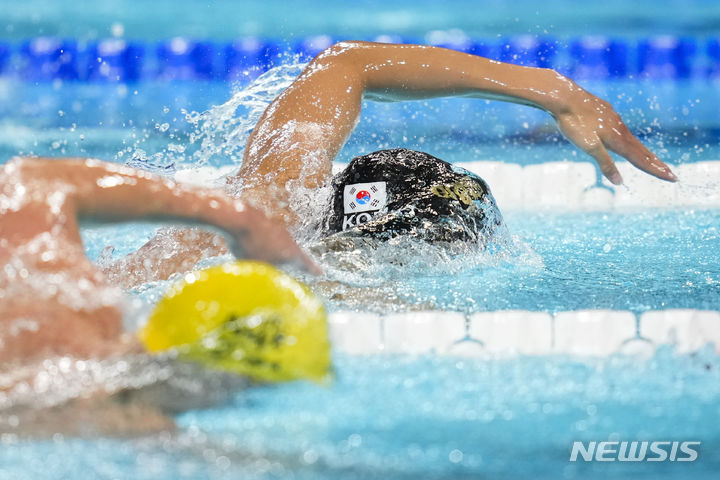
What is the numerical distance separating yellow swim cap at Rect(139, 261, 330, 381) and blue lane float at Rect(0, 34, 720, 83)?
3744mm

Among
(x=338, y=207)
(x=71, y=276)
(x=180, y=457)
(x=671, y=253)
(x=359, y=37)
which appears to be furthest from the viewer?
(x=359, y=37)

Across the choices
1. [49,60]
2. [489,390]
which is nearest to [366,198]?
[489,390]

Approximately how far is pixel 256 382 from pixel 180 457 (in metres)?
0.16

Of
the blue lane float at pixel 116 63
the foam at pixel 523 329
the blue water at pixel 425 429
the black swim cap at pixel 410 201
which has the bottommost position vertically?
the blue water at pixel 425 429

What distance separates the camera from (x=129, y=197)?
1.27 meters

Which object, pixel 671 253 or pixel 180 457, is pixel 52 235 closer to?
pixel 180 457

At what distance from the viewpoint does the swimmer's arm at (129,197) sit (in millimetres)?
1260

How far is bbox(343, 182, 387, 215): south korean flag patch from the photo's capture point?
6.22 ft

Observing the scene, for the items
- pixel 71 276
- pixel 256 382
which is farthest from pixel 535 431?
pixel 71 276

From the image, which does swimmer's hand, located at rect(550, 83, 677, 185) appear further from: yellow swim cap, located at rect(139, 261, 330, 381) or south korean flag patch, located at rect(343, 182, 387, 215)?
yellow swim cap, located at rect(139, 261, 330, 381)

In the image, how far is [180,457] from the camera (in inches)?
43.3

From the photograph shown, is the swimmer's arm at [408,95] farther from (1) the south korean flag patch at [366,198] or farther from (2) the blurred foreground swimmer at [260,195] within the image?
(1) the south korean flag patch at [366,198]

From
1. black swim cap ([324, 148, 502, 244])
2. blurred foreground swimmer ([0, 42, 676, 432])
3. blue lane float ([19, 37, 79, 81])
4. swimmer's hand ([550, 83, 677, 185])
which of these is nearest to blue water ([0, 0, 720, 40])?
blue lane float ([19, 37, 79, 81])

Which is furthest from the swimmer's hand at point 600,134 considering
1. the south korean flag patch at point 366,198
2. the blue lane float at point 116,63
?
the blue lane float at point 116,63
